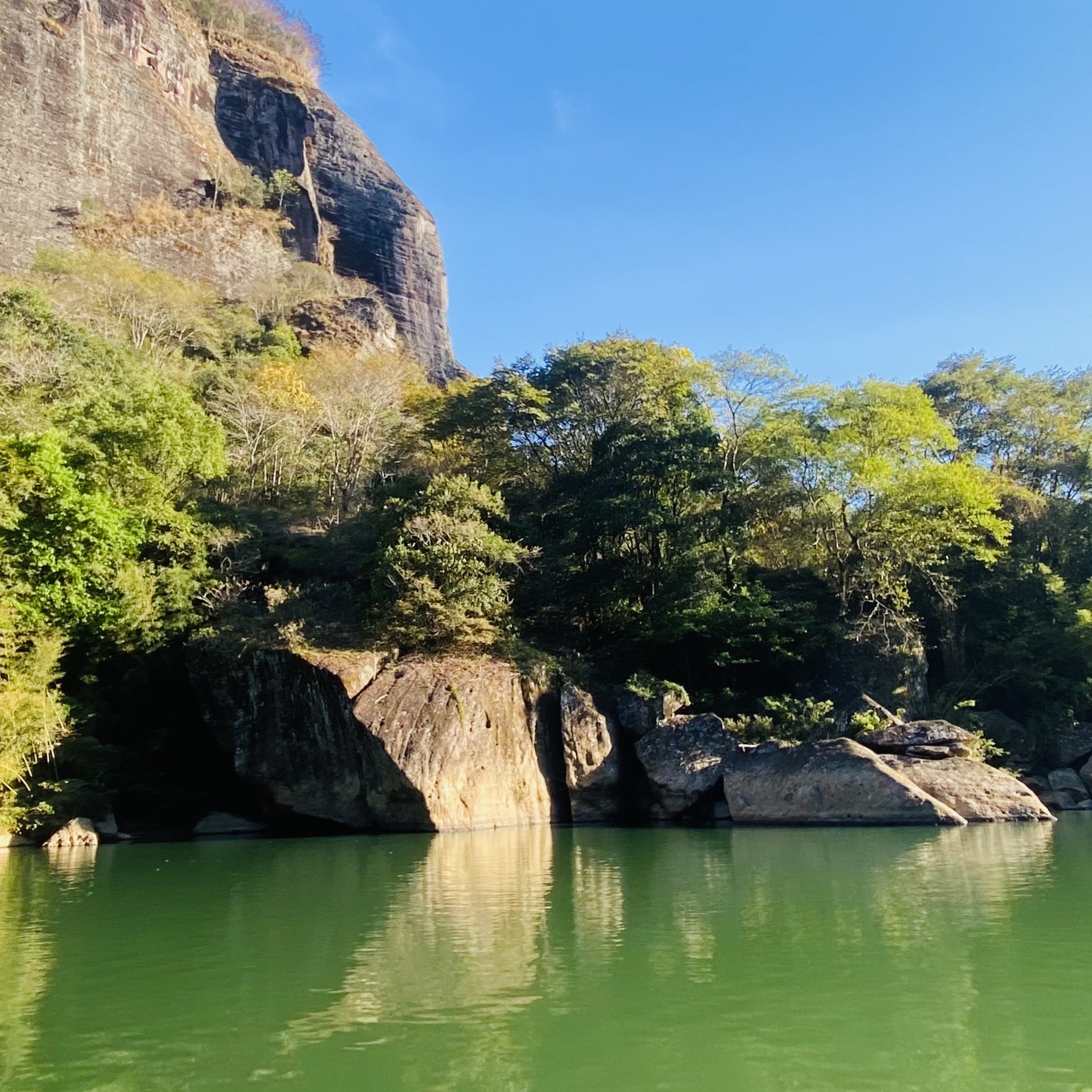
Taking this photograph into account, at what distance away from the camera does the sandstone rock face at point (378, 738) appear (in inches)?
763

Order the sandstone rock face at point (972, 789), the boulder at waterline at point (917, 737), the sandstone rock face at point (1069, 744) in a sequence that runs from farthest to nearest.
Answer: the sandstone rock face at point (1069, 744)
the boulder at waterline at point (917, 737)
the sandstone rock face at point (972, 789)

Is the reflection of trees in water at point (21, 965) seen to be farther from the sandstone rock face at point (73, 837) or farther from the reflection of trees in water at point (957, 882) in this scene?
the reflection of trees in water at point (957, 882)

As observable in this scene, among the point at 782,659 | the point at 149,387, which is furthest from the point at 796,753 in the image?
the point at 149,387

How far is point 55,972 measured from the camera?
7.00 meters

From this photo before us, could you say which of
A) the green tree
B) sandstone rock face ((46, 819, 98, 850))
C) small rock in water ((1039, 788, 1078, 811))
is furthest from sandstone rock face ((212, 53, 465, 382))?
small rock in water ((1039, 788, 1078, 811))

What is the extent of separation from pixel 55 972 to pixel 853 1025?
18.7 feet

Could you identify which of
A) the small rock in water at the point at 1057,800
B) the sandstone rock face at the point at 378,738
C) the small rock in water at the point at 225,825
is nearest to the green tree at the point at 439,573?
the sandstone rock face at the point at 378,738

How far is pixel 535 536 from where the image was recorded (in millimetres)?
26375

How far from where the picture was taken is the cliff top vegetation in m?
60.2

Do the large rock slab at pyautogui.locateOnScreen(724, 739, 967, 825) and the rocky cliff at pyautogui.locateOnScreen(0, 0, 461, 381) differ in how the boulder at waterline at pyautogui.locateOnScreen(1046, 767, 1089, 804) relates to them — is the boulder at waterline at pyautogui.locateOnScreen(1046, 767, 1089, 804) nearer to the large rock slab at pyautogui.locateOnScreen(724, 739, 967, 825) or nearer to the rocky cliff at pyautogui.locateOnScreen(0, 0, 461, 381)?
the large rock slab at pyautogui.locateOnScreen(724, 739, 967, 825)

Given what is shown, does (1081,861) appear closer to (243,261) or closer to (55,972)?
(55,972)

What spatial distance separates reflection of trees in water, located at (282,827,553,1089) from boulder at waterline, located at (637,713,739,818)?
28.1ft

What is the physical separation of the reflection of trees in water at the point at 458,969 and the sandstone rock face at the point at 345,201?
1909 inches

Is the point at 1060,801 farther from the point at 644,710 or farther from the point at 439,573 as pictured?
the point at 439,573
